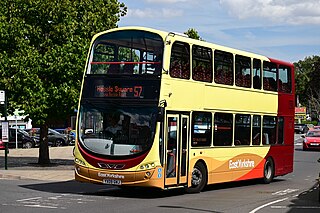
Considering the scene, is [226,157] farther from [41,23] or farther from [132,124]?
[41,23]

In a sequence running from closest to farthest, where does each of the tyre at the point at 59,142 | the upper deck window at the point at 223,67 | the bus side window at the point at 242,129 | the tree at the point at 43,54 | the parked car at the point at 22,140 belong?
1. the upper deck window at the point at 223,67
2. the bus side window at the point at 242,129
3. the tree at the point at 43,54
4. the parked car at the point at 22,140
5. the tyre at the point at 59,142

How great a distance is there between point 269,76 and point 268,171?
129 inches

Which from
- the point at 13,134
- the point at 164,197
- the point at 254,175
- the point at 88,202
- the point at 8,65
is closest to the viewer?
the point at 88,202

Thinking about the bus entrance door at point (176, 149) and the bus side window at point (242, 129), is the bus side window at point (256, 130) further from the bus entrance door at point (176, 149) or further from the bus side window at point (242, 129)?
the bus entrance door at point (176, 149)

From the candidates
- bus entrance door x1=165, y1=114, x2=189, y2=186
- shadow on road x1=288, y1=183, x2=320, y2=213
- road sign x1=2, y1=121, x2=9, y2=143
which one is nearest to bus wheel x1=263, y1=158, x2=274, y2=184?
shadow on road x1=288, y1=183, x2=320, y2=213

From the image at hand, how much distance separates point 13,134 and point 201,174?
32.5 meters

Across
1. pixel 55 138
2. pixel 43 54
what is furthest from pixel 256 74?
pixel 55 138

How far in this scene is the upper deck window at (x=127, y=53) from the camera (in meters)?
16.4

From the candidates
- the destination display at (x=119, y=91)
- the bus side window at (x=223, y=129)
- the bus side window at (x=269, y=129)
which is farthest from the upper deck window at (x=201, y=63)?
the bus side window at (x=269, y=129)

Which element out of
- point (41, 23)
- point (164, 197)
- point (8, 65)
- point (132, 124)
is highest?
point (41, 23)

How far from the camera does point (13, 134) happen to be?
48.2 metres

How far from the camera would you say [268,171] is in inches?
881

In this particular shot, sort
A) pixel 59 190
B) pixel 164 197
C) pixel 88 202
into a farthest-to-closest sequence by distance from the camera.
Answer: pixel 59 190, pixel 164 197, pixel 88 202

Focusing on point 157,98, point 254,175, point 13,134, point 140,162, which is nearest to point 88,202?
point 140,162
